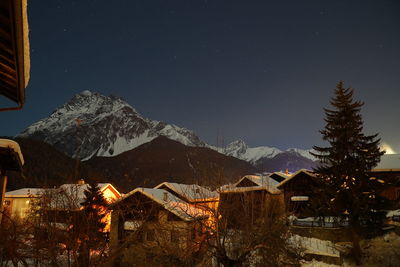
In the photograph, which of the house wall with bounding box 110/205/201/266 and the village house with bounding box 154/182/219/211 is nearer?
the house wall with bounding box 110/205/201/266

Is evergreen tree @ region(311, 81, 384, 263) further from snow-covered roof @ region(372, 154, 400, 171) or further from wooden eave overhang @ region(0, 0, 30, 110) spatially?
wooden eave overhang @ region(0, 0, 30, 110)

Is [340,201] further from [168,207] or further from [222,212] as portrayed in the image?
[168,207]

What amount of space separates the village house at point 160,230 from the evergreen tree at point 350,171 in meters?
8.94

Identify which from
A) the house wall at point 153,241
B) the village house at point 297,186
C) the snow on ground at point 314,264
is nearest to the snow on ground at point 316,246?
the snow on ground at point 314,264

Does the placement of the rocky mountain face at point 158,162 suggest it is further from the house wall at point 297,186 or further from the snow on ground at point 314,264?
the snow on ground at point 314,264

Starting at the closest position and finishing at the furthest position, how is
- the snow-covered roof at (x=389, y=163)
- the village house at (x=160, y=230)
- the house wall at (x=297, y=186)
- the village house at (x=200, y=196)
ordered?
1. the village house at (x=160, y=230)
2. the village house at (x=200, y=196)
3. the snow-covered roof at (x=389, y=163)
4. the house wall at (x=297, y=186)

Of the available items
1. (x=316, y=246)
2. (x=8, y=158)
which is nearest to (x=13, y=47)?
(x=8, y=158)

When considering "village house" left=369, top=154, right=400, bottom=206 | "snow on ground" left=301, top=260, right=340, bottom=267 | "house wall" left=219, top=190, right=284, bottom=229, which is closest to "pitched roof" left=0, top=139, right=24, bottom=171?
"house wall" left=219, top=190, right=284, bottom=229

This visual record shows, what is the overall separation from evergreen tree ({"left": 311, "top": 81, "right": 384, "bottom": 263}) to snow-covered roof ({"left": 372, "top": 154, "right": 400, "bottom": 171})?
41.6 feet

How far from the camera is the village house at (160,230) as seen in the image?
11.3 meters

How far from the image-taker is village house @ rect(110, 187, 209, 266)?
443 inches

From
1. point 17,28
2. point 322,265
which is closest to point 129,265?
point 322,265

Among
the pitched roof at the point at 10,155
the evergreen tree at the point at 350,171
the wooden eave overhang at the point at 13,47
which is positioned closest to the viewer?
the wooden eave overhang at the point at 13,47

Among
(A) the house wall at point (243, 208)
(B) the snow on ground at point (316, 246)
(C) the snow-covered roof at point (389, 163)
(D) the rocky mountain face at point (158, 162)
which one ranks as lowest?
(B) the snow on ground at point (316, 246)
